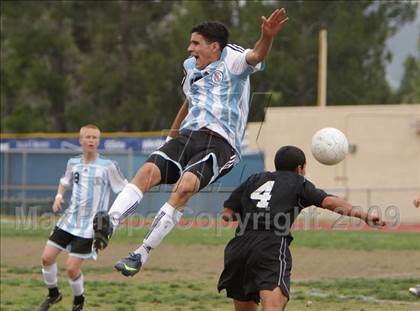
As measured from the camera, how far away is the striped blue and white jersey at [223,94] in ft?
26.8

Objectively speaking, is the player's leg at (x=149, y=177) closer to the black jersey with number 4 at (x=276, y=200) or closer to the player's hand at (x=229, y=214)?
the player's hand at (x=229, y=214)

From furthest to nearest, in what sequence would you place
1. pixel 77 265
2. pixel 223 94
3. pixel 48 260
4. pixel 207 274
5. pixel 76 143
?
pixel 76 143 → pixel 207 274 → pixel 48 260 → pixel 77 265 → pixel 223 94

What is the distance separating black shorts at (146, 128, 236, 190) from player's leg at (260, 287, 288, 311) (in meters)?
1.10

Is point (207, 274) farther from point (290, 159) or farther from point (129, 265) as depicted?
point (129, 265)

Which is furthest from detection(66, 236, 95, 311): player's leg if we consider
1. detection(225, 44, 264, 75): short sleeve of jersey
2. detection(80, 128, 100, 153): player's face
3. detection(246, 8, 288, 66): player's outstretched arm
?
detection(246, 8, 288, 66): player's outstretched arm

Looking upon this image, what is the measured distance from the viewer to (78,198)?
38.5 feet

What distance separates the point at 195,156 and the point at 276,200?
2.85 feet

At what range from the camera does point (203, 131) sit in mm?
8195

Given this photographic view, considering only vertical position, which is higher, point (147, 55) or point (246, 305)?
point (147, 55)

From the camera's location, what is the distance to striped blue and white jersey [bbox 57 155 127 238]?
11.5 metres

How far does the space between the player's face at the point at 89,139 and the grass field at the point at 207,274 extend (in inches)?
77.7

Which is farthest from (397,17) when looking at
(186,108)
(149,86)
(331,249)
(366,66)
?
(186,108)

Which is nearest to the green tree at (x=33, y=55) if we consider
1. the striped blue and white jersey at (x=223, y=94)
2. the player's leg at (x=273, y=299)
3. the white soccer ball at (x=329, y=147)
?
the white soccer ball at (x=329, y=147)

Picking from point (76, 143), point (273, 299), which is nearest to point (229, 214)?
point (273, 299)
